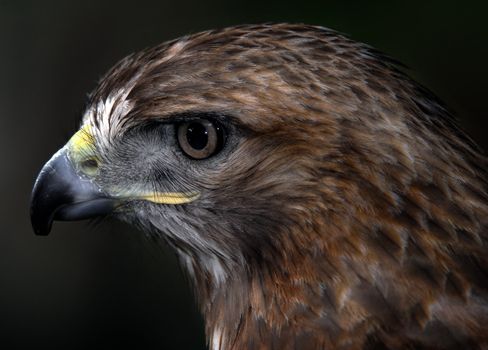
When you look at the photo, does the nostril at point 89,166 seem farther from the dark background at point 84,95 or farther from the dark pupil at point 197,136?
the dark background at point 84,95

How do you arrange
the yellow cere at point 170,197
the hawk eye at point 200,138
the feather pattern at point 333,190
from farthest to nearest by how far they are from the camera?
the yellow cere at point 170,197
the hawk eye at point 200,138
the feather pattern at point 333,190

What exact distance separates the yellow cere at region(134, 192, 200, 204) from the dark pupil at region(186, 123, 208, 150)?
156mm

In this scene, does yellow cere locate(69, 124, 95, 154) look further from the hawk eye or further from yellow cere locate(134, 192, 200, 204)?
the hawk eye

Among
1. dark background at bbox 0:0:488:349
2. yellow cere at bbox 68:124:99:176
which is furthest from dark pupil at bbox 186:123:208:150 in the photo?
dark background at bbox 0:0:488:349

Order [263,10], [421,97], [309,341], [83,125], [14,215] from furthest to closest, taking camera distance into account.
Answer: [14,215], [263,10], [83,125], [421,97], [309,341]

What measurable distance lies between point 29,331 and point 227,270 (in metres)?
3.60

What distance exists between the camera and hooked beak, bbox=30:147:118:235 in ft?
9.78

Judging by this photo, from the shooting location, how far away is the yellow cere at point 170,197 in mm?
2869

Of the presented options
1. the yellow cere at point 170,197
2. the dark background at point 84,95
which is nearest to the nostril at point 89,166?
the yellow cere at point 170,197

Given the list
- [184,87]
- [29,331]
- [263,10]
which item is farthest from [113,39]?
[184,87]

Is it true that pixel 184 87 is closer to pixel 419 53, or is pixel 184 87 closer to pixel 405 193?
pixel 405 193

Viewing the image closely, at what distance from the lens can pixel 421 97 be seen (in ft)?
9.14

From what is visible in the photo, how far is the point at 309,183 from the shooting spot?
2695 mm

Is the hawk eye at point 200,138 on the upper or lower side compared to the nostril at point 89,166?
upper
